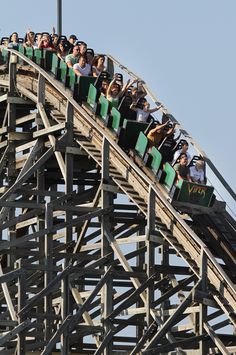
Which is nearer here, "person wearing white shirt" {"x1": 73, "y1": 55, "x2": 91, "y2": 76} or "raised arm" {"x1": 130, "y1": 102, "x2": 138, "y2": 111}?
"raised arm" {"x1": 130, "y1": 102, "x2": 138, "y2": 111}

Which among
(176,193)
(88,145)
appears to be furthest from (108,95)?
(176,193)

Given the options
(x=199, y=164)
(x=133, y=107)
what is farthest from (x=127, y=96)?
(x=199, y=164)

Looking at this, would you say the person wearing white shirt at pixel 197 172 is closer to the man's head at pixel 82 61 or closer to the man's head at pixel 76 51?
the man's head at pixel 82 61

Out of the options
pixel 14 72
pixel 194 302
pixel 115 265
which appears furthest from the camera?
pixel 14 72

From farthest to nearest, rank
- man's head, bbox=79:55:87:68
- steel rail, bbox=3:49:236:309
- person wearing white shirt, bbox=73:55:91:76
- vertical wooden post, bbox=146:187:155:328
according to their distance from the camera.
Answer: man's head, bbox=79:55:87:68
person wearing white shirt, bbox=73:55:91:76
vertical wooden post, bbox=146:187:155:328
steel rail, bbox=3:49:236:309

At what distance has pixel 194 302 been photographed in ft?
143

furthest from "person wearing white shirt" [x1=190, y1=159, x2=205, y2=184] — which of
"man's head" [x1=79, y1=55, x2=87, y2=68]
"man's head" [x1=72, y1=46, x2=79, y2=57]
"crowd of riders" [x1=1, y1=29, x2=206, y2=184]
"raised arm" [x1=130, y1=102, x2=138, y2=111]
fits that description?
"man's head" [x1=72, y1=46, x2=79, y2=57]

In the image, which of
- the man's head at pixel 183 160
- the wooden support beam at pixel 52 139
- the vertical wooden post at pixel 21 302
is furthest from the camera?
the wooden support beam at pixel 52 139

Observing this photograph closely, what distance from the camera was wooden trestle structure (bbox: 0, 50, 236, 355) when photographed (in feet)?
144

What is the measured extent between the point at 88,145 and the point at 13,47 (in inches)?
234

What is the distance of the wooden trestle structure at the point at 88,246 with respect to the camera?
43.9 metres

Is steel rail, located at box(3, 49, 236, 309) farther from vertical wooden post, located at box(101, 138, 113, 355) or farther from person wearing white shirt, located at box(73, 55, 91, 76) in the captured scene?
person wearing white shirt, located at box(73, 55, 91, 76)

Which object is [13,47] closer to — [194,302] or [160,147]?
[160,147]

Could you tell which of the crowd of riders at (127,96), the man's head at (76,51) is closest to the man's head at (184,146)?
the crowd of riders at (127,96)
